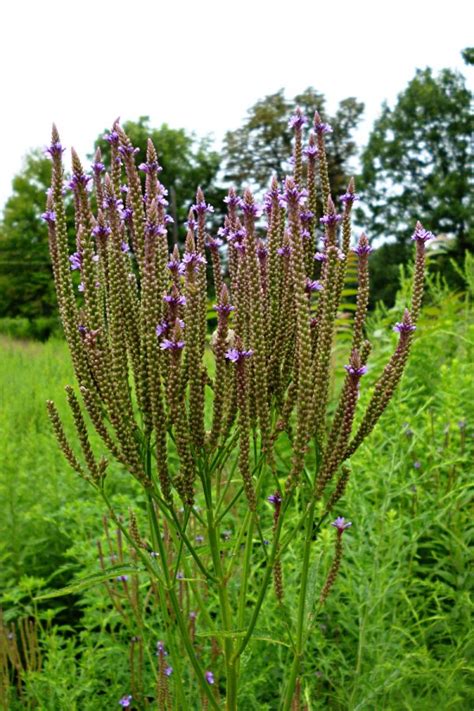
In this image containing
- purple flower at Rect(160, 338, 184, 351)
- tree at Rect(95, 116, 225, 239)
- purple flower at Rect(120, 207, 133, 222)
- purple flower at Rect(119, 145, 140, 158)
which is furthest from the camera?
tree at Rect(95, 116, 225, 239)

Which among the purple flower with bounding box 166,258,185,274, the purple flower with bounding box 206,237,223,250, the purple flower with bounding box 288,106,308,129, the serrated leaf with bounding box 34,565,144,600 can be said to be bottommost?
the serrated leaf with bounding box 34,565,144,600

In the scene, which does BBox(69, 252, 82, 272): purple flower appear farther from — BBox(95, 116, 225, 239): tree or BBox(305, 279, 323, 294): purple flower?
BBox(95, 116, 225, 239): tree

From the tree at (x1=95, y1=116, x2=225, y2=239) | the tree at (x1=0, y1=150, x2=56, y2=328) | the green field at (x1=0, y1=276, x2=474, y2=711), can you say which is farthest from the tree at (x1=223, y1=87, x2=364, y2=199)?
the green field at (x1=0, y1=276, x2=474, y2=711)

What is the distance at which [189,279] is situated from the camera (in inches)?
71.7

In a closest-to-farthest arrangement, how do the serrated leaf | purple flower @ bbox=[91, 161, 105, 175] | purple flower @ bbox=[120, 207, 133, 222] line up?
the serrated leaf < purple flower @ bbox=[120, 207, 133, 222] < purple flower @ bbox=[91, 161, 105, 175]

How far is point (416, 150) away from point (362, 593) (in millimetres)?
38056

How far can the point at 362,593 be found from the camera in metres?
2.98

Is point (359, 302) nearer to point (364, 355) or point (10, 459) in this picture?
point (364, 355)

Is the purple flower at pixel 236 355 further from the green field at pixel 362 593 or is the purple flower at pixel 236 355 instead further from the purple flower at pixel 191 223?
the green field at pixel 362 593

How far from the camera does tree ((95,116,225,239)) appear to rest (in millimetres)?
34906

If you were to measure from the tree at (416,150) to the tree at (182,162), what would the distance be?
7534 mm

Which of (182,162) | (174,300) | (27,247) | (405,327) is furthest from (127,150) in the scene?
(182,162)

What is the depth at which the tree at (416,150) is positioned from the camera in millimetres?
37562

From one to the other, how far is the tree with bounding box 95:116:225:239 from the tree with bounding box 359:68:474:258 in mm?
7534
